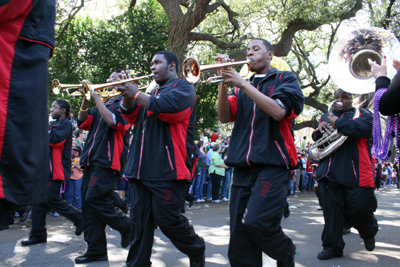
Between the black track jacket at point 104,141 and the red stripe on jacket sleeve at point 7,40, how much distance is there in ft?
10.5

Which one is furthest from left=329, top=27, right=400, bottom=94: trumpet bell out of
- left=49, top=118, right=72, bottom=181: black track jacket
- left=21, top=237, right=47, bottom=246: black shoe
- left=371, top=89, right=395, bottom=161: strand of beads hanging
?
left=21, top=237, right=47, bottom=246: black shoe

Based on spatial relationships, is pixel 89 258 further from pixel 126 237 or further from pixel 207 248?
pixel 207 248

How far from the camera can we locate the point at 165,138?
3807mm

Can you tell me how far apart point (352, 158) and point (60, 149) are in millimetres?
4261

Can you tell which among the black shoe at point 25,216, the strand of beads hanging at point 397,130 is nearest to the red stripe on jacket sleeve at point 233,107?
the strand of beads hanging at point 397,130

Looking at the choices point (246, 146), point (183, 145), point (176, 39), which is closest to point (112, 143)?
point (183, 145)

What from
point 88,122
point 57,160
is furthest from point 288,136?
point 57,160

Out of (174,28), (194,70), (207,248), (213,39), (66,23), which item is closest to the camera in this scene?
(194,70)

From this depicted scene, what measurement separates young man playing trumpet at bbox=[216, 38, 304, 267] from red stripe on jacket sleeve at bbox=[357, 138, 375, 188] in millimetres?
2038

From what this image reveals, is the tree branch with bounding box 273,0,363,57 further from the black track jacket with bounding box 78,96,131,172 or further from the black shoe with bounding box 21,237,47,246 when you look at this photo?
the black shoe with bounding box 21,237,47,246

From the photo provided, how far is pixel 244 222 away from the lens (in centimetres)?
311

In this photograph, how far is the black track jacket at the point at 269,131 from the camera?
3238mm

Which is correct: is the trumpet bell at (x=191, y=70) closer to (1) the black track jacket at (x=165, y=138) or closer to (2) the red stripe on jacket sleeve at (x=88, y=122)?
(1) the black track jacket at (x=165, y=138)

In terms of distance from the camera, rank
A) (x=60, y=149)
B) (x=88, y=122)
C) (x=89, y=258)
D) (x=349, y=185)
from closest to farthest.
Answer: (x=89, y=258)
(x=349, y=185)
(x=88, y=122)
(x=60, y=149)
